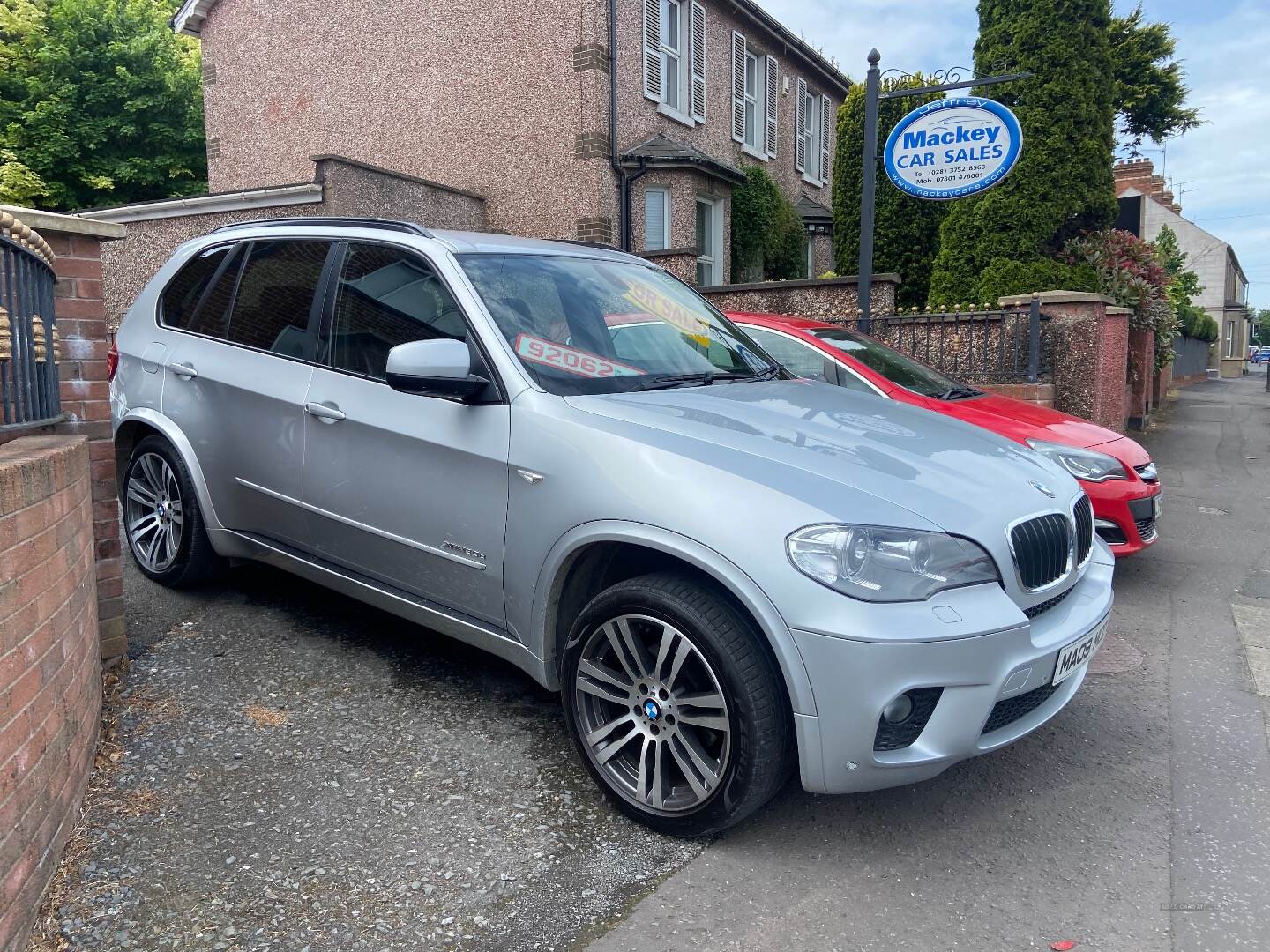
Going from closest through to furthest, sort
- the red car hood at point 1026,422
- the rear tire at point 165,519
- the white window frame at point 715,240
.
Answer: the rear tire at point 165,519 → the red car hood at point 1026,422 → the white window frame at point 715,240

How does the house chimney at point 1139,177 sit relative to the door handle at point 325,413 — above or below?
above

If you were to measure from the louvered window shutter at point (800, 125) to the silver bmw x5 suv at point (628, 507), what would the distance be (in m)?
18.8

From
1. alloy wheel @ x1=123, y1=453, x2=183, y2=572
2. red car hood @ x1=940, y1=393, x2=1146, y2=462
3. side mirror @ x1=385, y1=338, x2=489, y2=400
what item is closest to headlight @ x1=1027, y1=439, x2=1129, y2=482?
red car hood @ x1=940, y1=393, x2=1146, y2=462

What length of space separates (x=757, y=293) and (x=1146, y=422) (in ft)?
24.3

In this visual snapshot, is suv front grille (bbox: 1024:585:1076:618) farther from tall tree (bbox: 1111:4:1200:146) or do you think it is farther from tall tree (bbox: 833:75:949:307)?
tall tree (bbox: 1111:4:1200:146)

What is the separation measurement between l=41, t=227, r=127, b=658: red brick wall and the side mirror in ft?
4.66

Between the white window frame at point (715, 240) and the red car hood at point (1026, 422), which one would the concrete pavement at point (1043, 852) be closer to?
the red car hood at point (1026, 422)

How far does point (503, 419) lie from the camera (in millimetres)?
3434

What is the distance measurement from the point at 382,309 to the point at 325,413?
474mm

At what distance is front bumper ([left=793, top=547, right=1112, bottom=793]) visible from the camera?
8.66 feet

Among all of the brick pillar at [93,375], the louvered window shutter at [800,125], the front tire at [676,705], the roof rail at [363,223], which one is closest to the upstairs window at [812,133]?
the louvered window shutter at [800,125]

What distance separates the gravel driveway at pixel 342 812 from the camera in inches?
105

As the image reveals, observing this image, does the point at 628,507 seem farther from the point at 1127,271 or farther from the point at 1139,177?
the point at 1139,177

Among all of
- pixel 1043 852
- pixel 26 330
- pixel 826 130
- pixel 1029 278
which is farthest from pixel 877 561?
pixel 826 130
